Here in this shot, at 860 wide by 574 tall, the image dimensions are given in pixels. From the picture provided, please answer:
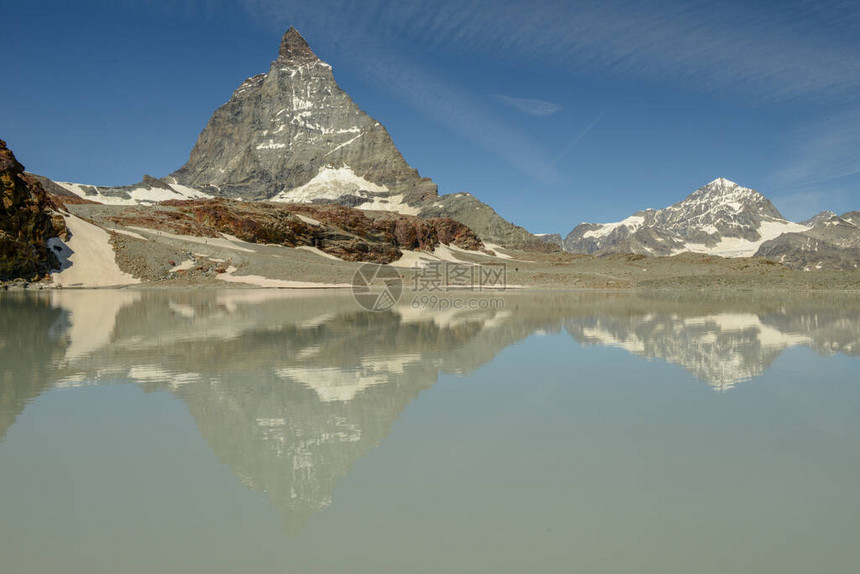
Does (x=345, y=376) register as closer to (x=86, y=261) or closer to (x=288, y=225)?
(x=86, y=261)

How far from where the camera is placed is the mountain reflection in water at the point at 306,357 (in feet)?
16.5

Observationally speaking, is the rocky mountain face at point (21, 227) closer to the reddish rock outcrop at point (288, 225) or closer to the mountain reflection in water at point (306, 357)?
the reddish rock outcrop at point (288, 225)

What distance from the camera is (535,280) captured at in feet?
167

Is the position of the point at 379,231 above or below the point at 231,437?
above

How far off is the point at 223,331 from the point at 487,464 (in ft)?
36.2

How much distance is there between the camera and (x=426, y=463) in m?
4.57

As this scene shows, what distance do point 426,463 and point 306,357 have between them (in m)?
5.82

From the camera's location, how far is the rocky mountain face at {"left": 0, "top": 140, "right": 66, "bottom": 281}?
119ft

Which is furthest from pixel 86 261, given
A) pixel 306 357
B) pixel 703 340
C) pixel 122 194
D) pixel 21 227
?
pixel 122 194

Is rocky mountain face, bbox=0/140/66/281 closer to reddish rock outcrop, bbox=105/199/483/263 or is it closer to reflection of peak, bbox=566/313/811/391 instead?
reddish rock outcrop, bbox=105/199/483/263

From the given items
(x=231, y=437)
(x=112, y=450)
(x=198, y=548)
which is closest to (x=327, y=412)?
(x=231, y=437)

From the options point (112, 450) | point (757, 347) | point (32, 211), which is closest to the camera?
point (112, 450)

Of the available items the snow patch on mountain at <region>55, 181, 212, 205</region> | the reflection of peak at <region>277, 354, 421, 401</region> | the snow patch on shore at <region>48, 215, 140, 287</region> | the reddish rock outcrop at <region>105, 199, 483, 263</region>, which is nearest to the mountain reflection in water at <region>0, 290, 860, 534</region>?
the reflection of peak at <region>277, 354, 421, 401</region>

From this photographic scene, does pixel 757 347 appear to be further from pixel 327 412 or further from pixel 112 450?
pixel 112 450
